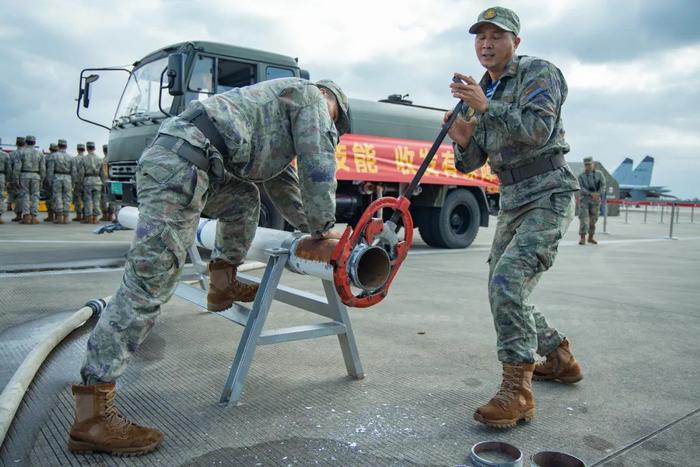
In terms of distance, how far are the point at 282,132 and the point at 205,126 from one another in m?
0.33

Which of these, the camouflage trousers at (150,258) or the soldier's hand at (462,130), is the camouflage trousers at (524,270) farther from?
the camouflage trousers at (150,258)

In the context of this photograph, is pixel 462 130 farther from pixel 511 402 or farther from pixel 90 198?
pixel 90 198

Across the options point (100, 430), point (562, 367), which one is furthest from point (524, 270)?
point (100, 430)

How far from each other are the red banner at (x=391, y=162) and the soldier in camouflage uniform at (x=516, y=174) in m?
5.46

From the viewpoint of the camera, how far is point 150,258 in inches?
81.4

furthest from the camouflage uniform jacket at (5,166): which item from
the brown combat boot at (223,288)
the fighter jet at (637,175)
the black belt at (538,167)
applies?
the fighter jet at (637,175)

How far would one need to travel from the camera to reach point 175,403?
2.51 m

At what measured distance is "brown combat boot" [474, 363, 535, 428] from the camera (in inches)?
91.0

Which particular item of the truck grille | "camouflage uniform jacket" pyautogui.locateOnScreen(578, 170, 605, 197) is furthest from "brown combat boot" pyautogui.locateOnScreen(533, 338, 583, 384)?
"camouflage uniform jacket" pyautogui.locateOnScreen(578, 170, 605, 197)

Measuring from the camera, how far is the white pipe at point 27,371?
210 centimetres

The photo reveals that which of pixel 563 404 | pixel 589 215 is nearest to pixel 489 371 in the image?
pixel 563 404

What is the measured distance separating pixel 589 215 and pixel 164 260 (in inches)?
413

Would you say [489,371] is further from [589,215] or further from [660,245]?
[660,245]

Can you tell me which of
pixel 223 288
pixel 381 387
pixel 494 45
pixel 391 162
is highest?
pixel 494 45
